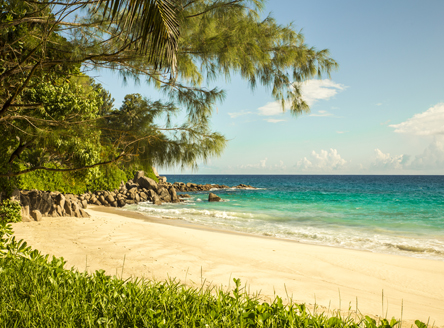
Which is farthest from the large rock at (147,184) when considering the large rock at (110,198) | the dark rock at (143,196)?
the large rock at (110,198)

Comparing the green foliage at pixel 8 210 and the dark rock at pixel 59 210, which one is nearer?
the green foliage at pixel 8 210

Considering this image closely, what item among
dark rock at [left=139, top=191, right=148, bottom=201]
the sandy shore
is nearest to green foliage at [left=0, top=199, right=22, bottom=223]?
the sandy shore

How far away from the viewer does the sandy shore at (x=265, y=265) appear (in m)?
4.73

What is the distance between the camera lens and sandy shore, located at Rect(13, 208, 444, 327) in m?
4.73

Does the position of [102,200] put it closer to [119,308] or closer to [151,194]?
[151,194]

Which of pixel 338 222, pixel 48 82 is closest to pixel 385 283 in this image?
pixel 48 82

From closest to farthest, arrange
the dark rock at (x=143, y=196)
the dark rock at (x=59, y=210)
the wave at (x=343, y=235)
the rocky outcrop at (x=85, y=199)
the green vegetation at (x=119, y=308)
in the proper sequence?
the green vegetation at (x=119, y=308), the wave at (x=343, y=235), the rocky outcrop at (x=85, y=199), the dark rock at (x=59, y=210), the dark rock at (x=143, y=196)

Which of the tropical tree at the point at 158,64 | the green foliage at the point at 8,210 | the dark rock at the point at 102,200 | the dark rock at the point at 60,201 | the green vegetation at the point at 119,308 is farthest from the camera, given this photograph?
the dark rock at the point at 102,200

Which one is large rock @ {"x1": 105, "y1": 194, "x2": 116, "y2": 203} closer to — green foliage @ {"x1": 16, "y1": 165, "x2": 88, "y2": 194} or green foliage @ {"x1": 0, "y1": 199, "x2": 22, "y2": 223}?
green foliage @ {"x1": 16, "y1": 165, "x2": 88, "y2": 194}

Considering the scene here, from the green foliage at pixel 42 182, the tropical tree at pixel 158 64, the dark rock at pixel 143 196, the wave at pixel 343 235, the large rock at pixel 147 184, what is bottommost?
the wave at pixel 343 235

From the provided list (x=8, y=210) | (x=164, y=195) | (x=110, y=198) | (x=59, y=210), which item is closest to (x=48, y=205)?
(x=59, y=210)

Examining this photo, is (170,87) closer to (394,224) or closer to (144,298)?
(144,298)

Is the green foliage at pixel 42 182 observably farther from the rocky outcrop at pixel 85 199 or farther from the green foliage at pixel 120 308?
the green foliage at pixel 120 308

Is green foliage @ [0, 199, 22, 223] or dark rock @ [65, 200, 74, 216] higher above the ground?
green foliage @ [0, 199, 22, 223]
